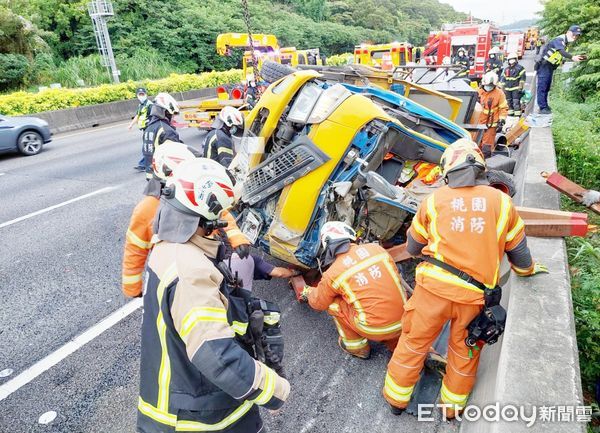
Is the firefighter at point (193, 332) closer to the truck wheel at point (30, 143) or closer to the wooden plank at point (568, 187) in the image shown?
the wooden plank at point (568, 187)

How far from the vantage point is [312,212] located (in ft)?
11.1

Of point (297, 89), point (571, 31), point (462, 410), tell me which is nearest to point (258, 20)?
point (571, 31)

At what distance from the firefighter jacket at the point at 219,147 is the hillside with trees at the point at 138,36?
48.9ft

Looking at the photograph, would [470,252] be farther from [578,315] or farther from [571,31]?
[571,31]

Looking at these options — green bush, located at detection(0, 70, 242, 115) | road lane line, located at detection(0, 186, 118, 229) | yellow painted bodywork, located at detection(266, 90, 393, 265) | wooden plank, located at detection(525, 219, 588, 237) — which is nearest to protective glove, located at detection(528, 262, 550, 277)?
wooden plank, located at detection(525, 219, 588, 237)

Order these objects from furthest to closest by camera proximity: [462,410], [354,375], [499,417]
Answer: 1. [354,375]
2. [462,410]
3. [499,417]

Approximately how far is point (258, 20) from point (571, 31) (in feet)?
105

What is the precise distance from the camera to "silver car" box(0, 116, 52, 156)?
9125 mm

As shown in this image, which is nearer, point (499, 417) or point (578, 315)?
point (499, 417)

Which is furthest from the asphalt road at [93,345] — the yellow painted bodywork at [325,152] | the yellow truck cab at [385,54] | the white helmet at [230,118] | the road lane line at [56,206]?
the yellow truck cab at [385,54]

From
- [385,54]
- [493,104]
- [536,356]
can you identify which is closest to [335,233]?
[536,356]

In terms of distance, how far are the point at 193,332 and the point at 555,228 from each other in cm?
304

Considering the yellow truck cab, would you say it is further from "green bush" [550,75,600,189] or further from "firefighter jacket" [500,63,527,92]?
"green bush" [550,75,600,189]

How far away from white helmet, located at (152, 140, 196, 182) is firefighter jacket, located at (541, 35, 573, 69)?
7.09 meters
